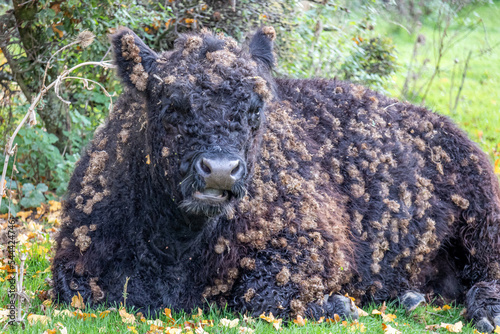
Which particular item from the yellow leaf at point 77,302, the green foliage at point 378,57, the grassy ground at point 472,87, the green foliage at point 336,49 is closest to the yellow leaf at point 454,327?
the yellow leaf at point 77,302

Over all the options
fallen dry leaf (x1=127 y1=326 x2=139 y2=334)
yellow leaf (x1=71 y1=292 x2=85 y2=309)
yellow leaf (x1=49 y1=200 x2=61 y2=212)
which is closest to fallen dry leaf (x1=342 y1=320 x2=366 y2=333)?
fallen dry leaf (x1=127 y1=326 x2=139 y2=334)

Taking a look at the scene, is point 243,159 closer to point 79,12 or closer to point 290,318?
point 290,318

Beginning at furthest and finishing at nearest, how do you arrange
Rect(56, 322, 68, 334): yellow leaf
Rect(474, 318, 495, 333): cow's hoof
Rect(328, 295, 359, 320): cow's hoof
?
Rect(474, 318, 495, 333): cow's hoof
Rect(328, 295, 359, 320): cow's hoof
Rect(56, 322, 68, 334): yellow leaf

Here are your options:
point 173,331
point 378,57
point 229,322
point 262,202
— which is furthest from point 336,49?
point 173,331

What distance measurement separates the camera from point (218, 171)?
3615mm

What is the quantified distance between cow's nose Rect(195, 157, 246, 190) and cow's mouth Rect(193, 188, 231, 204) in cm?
8

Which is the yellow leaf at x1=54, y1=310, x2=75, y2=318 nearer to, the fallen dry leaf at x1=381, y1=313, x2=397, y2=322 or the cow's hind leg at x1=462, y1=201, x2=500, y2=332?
the fallen dry leaf at x1=381, y1=313, x2=397, y2=322

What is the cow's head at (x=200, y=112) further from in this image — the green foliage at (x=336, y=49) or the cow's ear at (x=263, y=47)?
the green foliage at (x=336, y=49)

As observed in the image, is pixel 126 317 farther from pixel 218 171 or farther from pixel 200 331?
pixel 218 171

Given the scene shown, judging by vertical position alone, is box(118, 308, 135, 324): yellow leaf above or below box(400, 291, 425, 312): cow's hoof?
above

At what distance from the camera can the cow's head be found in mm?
3785

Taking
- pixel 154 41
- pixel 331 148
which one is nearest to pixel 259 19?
pixel 154 41

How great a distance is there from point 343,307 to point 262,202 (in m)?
1.08

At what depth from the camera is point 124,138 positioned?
446 centimetres
